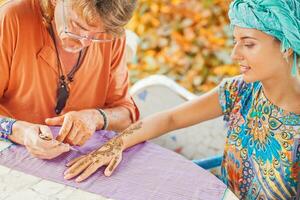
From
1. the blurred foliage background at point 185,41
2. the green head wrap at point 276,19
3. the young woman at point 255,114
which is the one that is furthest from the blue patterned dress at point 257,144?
the blurred foliage background at point 185,41

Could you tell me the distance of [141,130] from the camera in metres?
2.27

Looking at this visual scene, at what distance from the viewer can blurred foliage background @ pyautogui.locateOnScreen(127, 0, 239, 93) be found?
4746 millimetres

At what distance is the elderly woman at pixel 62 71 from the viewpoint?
2025 mm

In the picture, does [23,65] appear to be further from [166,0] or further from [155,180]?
[166,0]

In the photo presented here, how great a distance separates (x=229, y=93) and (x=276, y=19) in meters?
0.47

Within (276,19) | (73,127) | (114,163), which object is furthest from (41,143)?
(276,19)

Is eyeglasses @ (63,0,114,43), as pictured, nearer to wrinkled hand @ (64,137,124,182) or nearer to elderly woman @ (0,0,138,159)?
elderly woman @ (0,0,138,159)

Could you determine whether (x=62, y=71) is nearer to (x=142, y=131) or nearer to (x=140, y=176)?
(x=142, y=131)

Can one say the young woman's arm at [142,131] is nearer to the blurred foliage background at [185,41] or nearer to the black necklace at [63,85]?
the black necklace at [63,85]

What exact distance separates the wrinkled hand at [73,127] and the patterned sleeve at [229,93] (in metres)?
0.59

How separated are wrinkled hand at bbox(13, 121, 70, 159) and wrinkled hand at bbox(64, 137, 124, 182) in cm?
7

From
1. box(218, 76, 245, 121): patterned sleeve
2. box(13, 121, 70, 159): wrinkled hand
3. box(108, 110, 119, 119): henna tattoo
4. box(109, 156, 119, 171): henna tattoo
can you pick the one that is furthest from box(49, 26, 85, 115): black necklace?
box(218, 76, 245, 121): patterned sleeve

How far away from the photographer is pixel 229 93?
91.6 inches

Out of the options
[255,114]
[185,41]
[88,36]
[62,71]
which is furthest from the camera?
[185,41]
